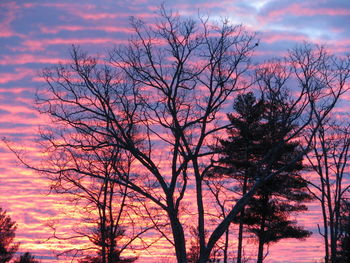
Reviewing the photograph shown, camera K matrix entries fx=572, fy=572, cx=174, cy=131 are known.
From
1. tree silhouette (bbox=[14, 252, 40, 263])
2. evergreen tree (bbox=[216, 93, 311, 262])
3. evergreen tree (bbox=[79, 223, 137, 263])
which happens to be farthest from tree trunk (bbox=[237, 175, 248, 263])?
tree silhouette (bbox=[14, 252, 40, 263])

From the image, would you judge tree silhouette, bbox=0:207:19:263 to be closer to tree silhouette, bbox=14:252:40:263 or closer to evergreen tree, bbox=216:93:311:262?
tree silhouette, bbox=14:252:40:263

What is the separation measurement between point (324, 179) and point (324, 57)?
8539 mm

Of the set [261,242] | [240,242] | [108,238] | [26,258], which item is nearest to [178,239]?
[108,238]

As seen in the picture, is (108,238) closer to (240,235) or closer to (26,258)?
(240,235)

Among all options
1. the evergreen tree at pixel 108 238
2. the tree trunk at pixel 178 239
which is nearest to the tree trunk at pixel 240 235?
the evergreen tree at pixel 108 238

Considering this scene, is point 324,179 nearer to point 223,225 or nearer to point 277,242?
point 277,242

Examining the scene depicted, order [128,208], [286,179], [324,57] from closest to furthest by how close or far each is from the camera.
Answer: [324,57]
[128,208]
[286,179]

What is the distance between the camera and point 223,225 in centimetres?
2552

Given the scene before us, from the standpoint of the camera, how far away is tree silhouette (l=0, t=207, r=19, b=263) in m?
52.0

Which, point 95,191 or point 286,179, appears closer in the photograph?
point 95,191

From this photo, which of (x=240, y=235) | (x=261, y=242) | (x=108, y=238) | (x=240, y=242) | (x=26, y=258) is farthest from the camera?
(x=26, y=258)

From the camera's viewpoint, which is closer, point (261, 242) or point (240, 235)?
point (261, 242)

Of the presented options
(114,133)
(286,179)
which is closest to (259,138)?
(286,179)

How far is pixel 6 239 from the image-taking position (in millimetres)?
53594
